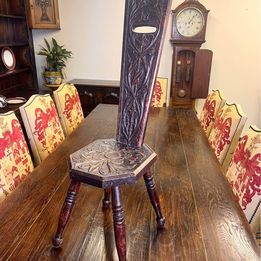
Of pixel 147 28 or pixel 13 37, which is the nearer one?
pixel 147 28

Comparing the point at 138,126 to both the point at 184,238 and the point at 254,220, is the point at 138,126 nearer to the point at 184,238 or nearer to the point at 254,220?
the point at 184,238

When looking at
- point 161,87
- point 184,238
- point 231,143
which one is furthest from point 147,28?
point 161,87

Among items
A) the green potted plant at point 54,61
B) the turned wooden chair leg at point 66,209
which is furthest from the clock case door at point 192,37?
the turned wooden chair leg at point 66,209

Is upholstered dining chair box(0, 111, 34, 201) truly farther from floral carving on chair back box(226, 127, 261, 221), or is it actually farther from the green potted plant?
the green potted plant

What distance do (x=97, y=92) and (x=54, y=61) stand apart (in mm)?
623

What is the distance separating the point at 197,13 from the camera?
8.43 ft

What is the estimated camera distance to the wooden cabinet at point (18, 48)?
105 inches

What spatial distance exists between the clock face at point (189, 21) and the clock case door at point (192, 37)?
1.1 inches

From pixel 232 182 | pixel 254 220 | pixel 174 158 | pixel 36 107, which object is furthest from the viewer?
pixel 36 107

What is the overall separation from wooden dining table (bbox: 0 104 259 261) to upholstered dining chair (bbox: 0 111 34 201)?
0.10 meters

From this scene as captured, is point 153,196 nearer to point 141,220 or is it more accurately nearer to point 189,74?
point 141,220

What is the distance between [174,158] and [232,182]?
0.99 feet

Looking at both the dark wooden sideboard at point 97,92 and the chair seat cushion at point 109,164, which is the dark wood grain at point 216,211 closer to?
the chair seat cushion at point 109,164

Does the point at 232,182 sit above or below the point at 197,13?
below
